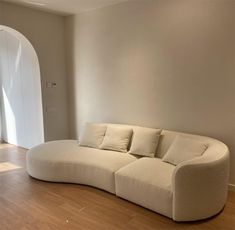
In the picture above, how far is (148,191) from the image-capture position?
2.70 m

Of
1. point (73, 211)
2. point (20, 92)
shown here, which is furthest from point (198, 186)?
point (20, 92)

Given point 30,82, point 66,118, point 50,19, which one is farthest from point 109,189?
point 50,19

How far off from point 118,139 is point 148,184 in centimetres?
115

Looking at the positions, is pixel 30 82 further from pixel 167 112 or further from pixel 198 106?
pixel 198 106

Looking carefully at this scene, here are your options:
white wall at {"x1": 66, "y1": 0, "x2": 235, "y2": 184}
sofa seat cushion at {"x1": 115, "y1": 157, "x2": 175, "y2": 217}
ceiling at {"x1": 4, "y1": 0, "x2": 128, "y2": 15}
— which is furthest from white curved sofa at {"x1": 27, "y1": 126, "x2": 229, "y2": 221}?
ceiling at {"x1": 4, "y1": 0, "x2": 128, "y2": 15}

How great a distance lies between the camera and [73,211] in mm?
2789

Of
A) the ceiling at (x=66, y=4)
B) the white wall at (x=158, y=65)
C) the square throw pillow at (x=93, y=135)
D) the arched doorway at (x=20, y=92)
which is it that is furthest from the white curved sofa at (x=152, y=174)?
the ceiling at (x=66, y=4)

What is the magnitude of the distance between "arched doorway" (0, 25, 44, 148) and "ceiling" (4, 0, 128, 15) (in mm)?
548

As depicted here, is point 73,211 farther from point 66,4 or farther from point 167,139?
point 66,4

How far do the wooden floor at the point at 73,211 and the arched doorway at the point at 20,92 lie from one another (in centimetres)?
163

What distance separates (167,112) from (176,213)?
60.4 inches

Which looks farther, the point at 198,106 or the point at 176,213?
the point at 198,106

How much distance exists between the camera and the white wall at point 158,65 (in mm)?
3070

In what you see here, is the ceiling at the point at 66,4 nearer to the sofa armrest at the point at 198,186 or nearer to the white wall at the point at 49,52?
the white wall at the point at 49,52
